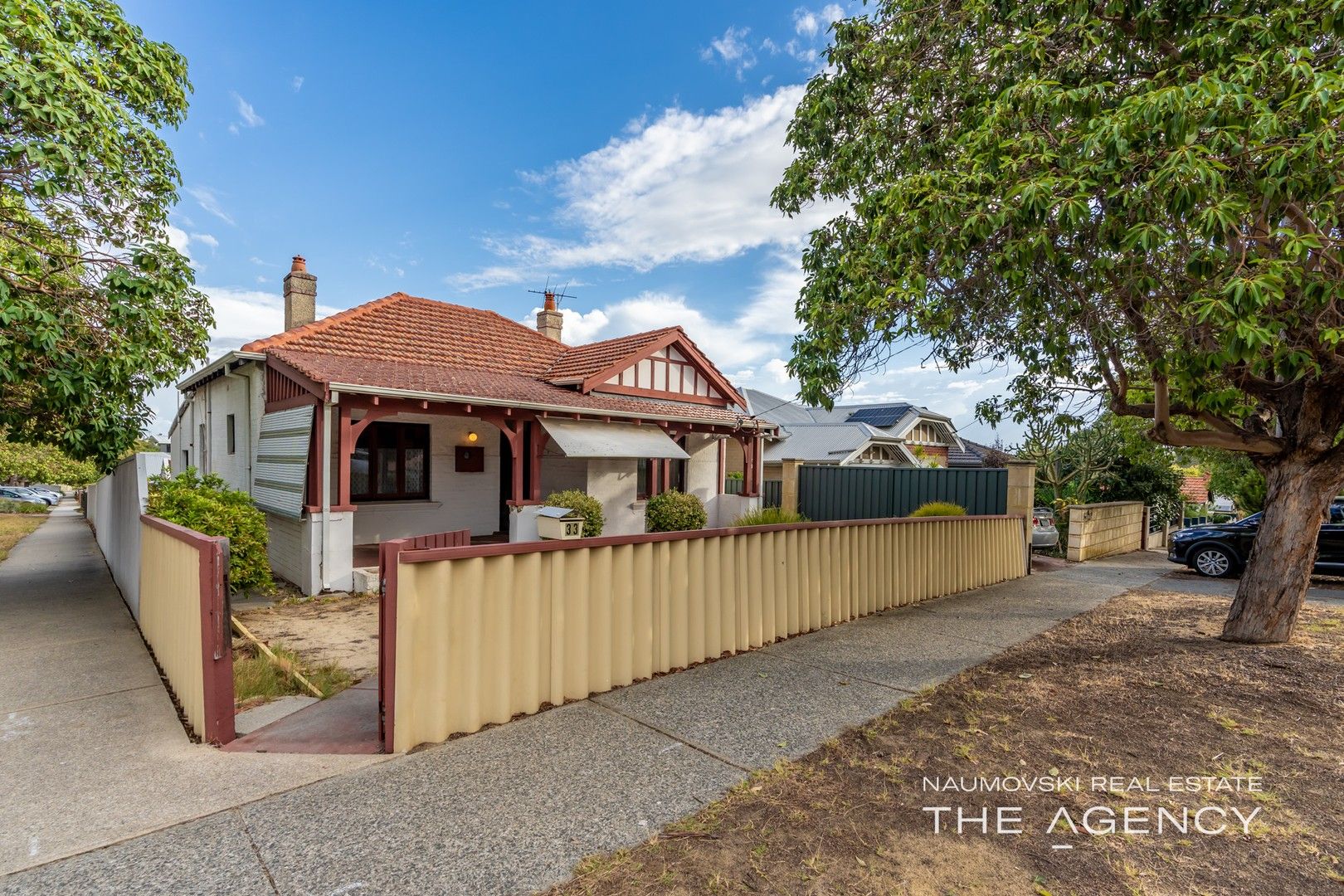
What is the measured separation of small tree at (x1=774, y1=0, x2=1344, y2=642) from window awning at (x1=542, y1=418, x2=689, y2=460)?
528 centimetres

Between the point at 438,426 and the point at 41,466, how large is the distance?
34.3 metres

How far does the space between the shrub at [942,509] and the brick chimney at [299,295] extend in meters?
12.8

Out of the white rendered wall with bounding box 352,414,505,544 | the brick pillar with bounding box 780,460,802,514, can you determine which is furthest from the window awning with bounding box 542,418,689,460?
the brick pillar with bounding box 780,460,802,514

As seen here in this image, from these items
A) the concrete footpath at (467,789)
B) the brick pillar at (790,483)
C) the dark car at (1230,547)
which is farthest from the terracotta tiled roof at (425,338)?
the dark car at (1230,547)

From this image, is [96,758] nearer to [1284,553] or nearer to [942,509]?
[1284,553]

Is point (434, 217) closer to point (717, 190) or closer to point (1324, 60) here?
point (717, 190)

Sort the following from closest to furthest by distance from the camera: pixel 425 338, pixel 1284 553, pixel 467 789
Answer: pixel 467 789 < pixel 1284 553 < pixel 425 338

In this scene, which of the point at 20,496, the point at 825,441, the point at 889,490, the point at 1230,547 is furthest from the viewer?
the point at 20,496

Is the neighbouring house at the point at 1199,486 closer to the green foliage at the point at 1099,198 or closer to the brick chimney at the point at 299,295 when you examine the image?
the green foliage at the point at 1099,198

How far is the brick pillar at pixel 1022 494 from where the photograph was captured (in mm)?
11086

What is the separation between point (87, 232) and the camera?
7621 mm

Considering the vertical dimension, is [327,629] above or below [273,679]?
below

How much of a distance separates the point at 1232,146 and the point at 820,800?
4559 mm

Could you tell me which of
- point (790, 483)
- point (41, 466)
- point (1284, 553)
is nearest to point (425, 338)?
point (790, 483)
